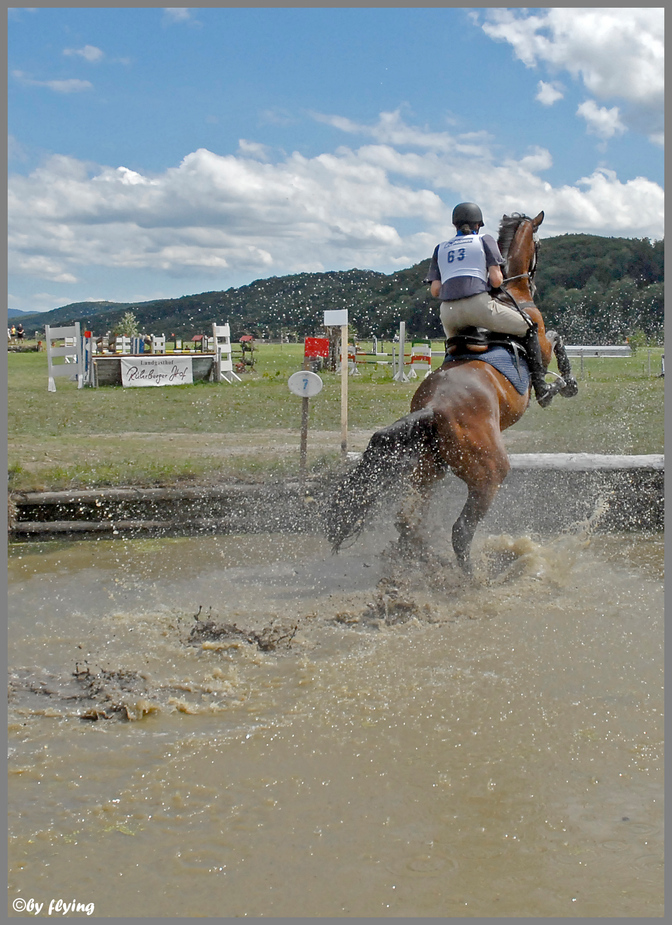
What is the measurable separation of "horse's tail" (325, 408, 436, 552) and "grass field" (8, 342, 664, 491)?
209cm

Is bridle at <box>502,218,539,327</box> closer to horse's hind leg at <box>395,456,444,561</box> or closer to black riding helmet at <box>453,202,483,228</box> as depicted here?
black riding helmet at <box>453,202,483,228</box>

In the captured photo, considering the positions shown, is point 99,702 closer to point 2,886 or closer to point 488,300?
point 2,886

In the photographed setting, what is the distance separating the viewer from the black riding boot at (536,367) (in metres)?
5.34

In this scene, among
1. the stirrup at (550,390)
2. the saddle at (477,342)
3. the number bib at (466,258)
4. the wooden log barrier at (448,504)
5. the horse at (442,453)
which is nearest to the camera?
the horse at (442,453)

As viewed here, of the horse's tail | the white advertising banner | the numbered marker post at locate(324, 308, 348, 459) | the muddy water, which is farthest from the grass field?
the muddy water

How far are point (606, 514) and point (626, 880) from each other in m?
4.40

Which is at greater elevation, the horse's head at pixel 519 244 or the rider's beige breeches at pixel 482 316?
the horse's head at pixel 519 244

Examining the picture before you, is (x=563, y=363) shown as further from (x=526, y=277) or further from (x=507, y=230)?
(x=507, y=230)

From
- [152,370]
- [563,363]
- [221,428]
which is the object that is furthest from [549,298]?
[563,363]

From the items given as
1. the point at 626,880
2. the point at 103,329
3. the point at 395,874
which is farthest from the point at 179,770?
the point at 103,329

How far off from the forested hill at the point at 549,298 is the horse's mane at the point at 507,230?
841 millimetres

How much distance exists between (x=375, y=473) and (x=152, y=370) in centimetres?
1597

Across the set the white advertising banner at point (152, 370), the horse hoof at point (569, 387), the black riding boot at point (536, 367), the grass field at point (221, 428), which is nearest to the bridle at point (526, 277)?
the black riding boot at point (536, 367)

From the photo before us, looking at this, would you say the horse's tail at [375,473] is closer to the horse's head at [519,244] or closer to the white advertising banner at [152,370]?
the horse's head at [519,244]
